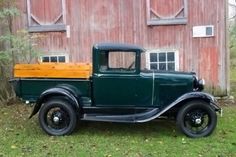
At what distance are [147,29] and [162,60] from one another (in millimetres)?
876

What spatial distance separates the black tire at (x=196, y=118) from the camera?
7.97m

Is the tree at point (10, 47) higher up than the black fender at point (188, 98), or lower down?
higher up

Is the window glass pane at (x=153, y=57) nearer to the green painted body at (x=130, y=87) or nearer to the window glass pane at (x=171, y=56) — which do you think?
the window glass pane at (x=171, y=56)

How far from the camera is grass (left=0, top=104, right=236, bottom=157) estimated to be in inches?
283

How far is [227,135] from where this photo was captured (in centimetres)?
810

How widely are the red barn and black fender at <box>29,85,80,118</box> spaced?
136 inches

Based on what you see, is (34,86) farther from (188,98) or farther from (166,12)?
(166,12)

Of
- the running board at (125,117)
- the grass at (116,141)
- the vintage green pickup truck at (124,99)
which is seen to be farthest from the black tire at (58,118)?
the running board at (125,117)

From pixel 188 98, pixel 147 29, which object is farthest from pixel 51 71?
pixel 147 29

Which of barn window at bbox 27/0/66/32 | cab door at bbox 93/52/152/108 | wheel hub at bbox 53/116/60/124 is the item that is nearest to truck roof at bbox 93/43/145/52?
cab door at bbox 93/52/152/108

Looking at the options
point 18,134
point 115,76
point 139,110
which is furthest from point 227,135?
point 18,134

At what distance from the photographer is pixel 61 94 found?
8117 millimetres

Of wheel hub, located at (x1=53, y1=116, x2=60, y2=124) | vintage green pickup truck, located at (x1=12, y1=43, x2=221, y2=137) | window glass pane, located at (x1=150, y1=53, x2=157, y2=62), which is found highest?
window glass pane, located at (x1=150, y1=53, x2=157, y2=62)

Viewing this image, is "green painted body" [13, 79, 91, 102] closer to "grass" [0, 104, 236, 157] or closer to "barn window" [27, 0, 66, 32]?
"grass" [0, 104, 236, 157]
